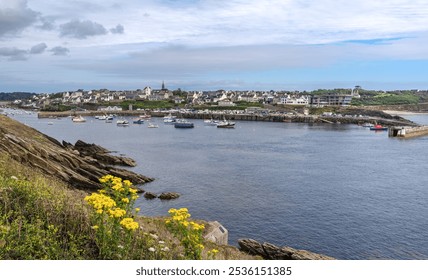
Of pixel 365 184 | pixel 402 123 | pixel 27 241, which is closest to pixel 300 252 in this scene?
pixel 27 241

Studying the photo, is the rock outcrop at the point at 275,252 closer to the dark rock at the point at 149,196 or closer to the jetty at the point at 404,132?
the dark rock at the point at 149,196

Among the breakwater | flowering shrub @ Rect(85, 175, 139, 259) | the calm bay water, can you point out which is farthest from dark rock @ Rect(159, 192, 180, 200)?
the breakwater

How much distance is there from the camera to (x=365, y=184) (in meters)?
34.8

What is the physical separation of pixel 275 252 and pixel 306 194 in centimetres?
1484

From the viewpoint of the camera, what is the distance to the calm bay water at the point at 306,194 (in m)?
21.2

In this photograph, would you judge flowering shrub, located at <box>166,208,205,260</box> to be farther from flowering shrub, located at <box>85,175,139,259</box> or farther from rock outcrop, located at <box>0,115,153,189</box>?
rock outcrop, located at <box>0,115,153,189</box>

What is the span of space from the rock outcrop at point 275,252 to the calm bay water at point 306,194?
259cm

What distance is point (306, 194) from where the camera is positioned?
3036cm

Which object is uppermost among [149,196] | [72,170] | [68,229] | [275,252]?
[68,229]

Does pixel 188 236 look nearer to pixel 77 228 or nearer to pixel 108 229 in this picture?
pixel 108 229

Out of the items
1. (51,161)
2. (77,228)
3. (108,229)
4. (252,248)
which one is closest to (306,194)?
(252,248)

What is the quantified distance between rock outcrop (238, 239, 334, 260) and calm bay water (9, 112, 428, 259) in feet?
8.49

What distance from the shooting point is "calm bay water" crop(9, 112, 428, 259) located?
2116 centimetres
